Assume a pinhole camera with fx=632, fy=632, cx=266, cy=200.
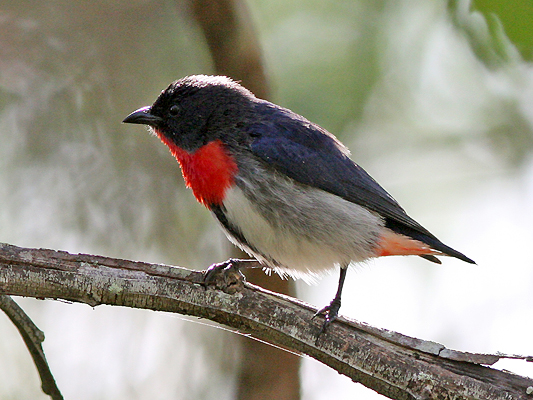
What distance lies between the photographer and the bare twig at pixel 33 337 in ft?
9.73

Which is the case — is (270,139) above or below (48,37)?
below

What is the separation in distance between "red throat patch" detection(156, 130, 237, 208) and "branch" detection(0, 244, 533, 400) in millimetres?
689

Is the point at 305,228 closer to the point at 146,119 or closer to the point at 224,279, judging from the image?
the point at 224,279

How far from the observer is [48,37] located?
19.9ft

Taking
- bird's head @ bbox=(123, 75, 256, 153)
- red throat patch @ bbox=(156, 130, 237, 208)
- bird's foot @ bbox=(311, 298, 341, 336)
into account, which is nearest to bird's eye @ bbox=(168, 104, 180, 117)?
bird's head @ bbox=(123, 75, 256, 153)

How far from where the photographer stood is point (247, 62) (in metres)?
4.66

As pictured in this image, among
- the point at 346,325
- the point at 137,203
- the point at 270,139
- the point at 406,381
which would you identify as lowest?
the point at 406,381

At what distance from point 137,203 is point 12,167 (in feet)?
3.90

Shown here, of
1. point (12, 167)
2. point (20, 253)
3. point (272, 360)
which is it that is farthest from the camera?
point (12, 167)

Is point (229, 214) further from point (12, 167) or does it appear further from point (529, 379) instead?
point (12, 167)

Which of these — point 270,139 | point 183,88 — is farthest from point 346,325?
point 183,88

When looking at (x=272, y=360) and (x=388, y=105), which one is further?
(x=388, y=105)

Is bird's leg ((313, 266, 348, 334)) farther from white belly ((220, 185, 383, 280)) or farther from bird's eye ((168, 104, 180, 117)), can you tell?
bird's eye ((168, 104, 180, 117))

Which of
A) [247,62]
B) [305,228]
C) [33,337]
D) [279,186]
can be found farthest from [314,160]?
[33,337]
